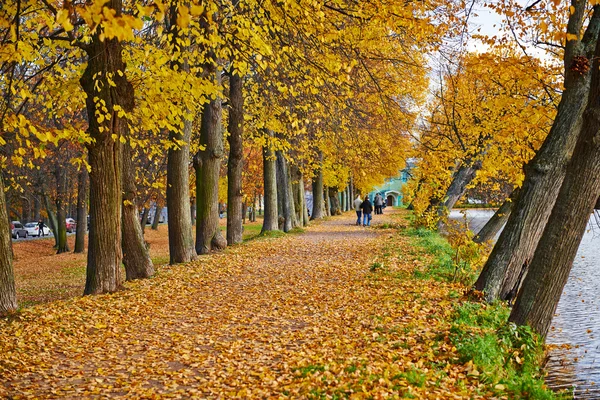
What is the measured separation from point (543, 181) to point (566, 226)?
90.0 inches

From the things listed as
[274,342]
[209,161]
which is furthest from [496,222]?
[274,342]

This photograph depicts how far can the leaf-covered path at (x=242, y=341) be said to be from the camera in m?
5.86

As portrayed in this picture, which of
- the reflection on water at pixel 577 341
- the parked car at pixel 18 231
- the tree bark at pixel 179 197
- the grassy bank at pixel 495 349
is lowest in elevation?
the reflection on water at pixel 577 341

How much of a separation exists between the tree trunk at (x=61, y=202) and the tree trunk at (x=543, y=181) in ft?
83.7

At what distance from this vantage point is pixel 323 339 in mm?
7578

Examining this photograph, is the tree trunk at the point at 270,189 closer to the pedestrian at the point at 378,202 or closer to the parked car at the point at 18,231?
the pedestrian at the point at 378,202

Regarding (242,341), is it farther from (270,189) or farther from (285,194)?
(285,194)

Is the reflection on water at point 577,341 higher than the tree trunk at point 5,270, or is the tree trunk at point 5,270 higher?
the tree trunk at point 5,270

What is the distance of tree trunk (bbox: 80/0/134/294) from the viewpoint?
32.6 ft

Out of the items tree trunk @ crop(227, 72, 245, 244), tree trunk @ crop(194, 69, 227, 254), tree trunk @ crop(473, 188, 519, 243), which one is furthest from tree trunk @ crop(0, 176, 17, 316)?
tree trunk @ crop(473, 188, 519, 243)

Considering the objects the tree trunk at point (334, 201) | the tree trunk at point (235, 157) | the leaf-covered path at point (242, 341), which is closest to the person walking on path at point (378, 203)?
the tree trunk at point (334, 201)

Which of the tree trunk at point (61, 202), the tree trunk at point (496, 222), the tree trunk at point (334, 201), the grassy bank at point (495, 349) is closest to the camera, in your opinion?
the grassy bank at point (495, 349)

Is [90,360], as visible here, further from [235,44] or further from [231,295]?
[235,44]

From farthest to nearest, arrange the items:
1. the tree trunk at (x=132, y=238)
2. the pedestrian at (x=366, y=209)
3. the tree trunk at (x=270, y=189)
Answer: the pedestrian at (x=366, y=209), the tree trunk at (x=270, y=189), the tree trunk at (x=132, y=238)
